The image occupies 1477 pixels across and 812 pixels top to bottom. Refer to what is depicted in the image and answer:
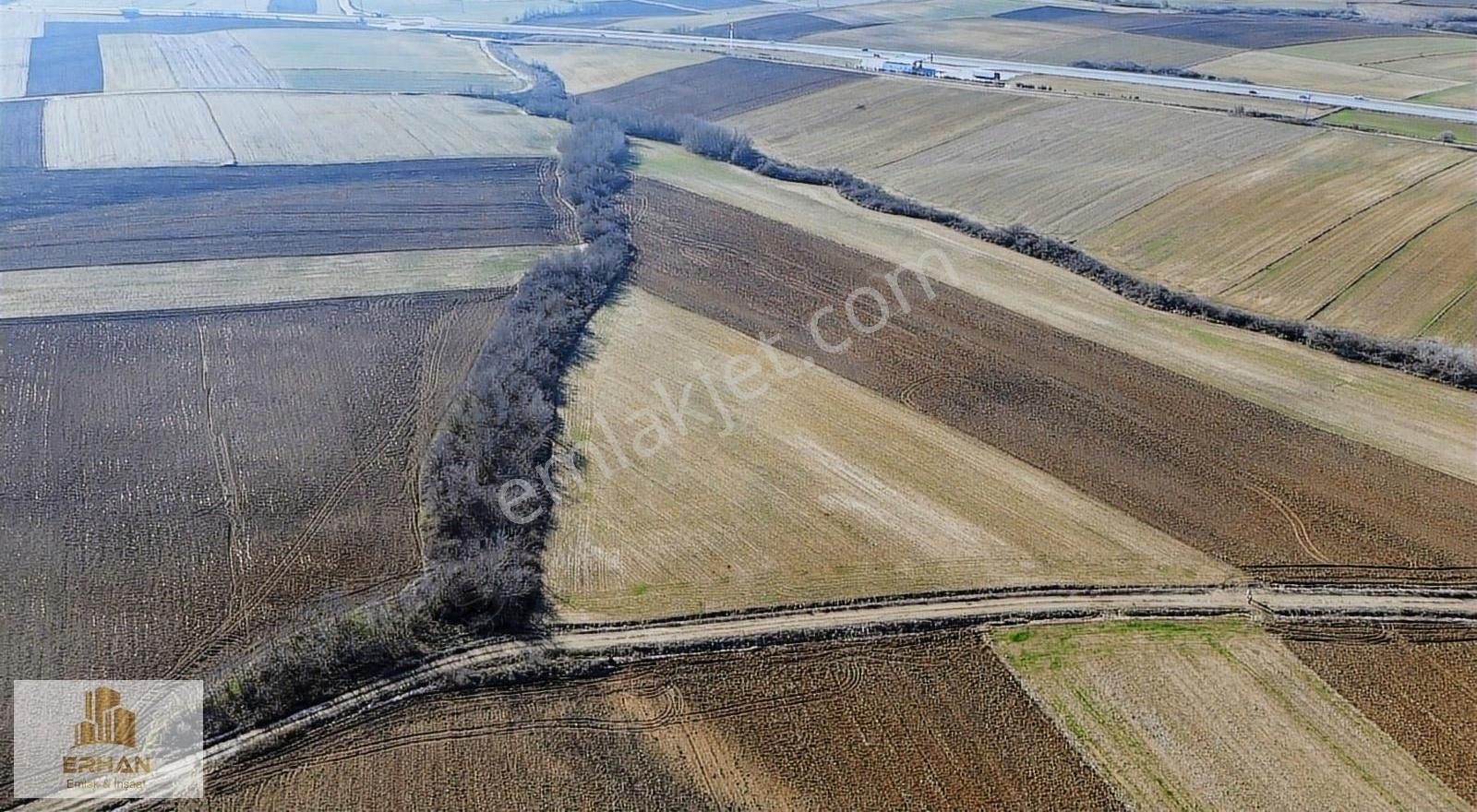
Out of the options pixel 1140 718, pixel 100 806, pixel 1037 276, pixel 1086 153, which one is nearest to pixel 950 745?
pixel 1140 718

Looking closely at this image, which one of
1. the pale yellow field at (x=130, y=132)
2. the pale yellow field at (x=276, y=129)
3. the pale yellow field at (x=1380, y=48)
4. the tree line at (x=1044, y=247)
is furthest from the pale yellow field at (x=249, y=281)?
the pale yellow field at (x=1380, y=48)

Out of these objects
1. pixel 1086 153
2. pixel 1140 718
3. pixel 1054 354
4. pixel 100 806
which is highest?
pixel 1086 153

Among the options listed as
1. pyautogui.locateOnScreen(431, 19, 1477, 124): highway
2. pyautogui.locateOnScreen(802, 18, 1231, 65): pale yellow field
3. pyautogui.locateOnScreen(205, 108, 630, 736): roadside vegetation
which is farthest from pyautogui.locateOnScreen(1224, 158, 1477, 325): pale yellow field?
pyautogui.locateOnScreen(802, 18, 1231, 65): pale yellow field

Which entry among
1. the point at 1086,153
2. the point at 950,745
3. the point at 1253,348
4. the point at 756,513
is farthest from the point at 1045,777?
the point at 1086,153

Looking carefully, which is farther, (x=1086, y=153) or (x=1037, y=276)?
(x=1086, y=153)

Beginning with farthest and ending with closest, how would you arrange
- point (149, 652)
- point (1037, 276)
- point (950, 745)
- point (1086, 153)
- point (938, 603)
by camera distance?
1. point (1086, 153)
2. point (1037, 276)
3. point (938, 603)
4. point (149, 652)
5. point (950, 745)

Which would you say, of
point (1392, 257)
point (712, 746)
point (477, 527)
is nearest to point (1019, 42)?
point (1392, 257)

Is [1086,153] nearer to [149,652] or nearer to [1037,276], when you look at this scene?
[1037,276]

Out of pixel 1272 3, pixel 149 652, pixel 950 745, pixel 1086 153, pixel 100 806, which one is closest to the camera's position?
pixel 100 806

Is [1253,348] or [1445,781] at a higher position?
[1253,348]
